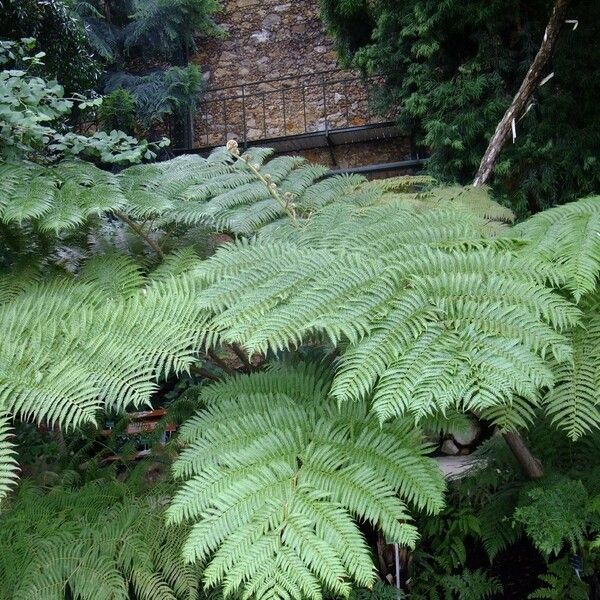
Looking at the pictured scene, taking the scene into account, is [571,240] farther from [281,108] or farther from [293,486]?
[281,108]

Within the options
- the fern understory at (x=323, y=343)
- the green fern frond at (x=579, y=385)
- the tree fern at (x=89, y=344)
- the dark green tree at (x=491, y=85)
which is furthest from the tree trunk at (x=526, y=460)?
the dark green tree at (x=491, y=85)

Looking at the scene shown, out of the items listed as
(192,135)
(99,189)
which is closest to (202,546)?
(99,189)

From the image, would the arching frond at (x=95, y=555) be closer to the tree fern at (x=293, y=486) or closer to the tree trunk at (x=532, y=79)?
the tree fern at (x=293, y=486)

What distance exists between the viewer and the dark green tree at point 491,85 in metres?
4.00

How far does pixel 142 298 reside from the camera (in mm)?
1351

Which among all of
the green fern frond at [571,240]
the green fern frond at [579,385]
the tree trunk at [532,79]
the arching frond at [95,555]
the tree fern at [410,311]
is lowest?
the arching frond at [95,555]

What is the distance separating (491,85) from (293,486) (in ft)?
13.0

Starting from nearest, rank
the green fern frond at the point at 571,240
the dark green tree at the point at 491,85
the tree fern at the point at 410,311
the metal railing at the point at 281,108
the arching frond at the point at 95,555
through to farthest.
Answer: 1. the tree fern at the point at 410,311
2. the green fern frond at the point at 571,240
3. the arching frond at the point at 95,555
4. the dark green tree at the point at 491,85
5. the metal railing at the point at 281,108

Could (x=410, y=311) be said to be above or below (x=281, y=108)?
below

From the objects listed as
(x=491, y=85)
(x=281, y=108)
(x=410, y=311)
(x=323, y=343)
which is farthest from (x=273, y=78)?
(x=410, y=311)

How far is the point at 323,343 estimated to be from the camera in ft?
5.24

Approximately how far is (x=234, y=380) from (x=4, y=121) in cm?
101

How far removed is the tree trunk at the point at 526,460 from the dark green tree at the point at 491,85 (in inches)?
112

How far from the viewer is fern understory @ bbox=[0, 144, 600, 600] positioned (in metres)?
1.01
